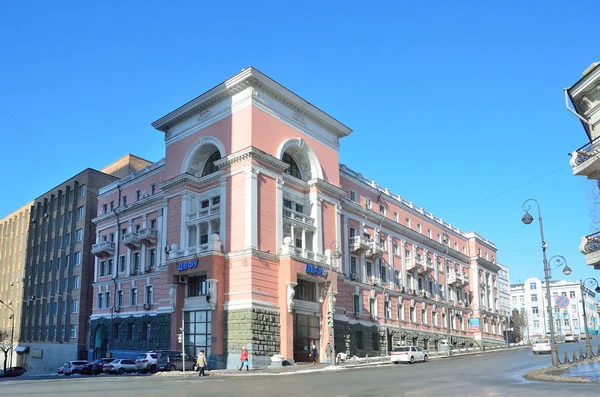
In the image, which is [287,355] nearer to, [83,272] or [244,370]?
[244,370]

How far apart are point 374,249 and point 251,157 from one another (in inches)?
744

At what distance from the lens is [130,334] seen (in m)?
53.7

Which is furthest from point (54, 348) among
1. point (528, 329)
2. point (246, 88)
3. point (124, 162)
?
point (528, 329)

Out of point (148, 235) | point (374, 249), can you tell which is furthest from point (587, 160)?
point (148, 235)

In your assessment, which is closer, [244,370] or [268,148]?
[244,370]

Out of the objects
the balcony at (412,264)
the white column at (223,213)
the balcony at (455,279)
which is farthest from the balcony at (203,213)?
the balcony at (455,279)

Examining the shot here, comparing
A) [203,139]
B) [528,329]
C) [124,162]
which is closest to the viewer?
[203,139]

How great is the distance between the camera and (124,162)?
78.7 meters

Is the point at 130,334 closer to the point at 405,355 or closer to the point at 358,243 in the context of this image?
the point at 358,243

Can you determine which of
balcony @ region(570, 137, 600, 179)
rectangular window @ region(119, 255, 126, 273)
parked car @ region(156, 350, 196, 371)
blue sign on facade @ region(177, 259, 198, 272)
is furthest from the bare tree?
balcony @ region(570, 137, 600, 179)

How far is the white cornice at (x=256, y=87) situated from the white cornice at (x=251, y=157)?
5.49 metres

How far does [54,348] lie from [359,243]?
131 ft

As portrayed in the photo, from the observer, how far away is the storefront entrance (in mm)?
45188

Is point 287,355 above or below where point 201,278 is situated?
below
